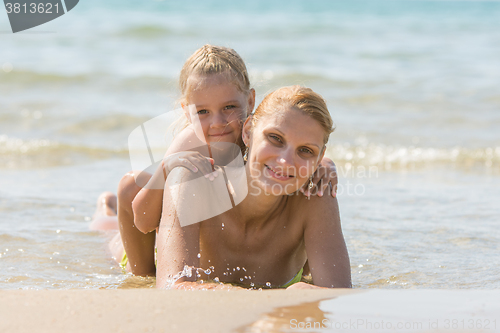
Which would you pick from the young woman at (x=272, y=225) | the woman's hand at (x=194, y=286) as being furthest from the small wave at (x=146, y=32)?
the woman's hand at (x=194, y=286)

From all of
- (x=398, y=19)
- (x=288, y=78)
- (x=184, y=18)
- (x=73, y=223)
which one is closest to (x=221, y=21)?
(x=184, y=18)

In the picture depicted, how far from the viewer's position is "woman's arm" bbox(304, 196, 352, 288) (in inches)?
113

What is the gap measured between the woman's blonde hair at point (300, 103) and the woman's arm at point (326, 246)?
401 millimetres

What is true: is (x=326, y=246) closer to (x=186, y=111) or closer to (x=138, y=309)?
(x=138, y=309)

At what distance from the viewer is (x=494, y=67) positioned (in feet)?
39.9

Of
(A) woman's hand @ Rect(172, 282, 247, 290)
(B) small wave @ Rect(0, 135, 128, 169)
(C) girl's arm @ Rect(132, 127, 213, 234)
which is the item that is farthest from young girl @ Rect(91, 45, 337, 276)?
(B) small wave @ Rect(0, 135, 128, 169)

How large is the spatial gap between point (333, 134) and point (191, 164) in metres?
5.60

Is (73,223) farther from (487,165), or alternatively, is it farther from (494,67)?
(494,67)

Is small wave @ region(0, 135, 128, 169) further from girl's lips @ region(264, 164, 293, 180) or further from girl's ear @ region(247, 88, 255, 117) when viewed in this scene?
girl's lips @ region(264, 164, 293, 180)

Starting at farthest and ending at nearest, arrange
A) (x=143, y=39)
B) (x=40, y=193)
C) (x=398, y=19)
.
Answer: (x=398, y=19)
(x=143, y=39)
(x=40, y=193)

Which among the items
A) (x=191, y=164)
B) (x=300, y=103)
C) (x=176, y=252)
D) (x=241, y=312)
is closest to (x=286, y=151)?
(x=300, y=103)

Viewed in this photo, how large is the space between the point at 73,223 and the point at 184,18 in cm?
1844

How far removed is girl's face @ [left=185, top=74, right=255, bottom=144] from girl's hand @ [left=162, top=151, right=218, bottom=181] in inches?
21.2

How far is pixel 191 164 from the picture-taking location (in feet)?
9.70
